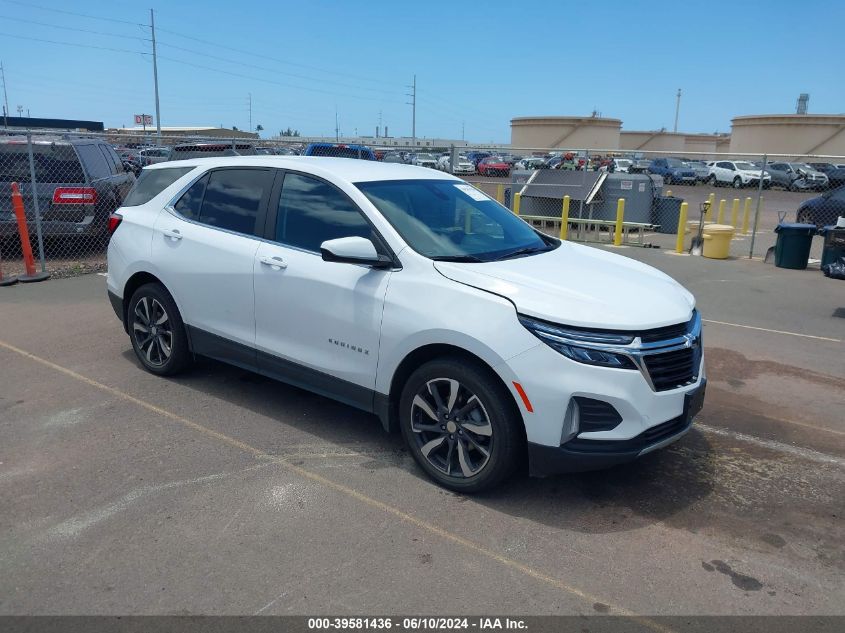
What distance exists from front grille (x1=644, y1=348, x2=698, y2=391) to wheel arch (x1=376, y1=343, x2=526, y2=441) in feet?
2.35

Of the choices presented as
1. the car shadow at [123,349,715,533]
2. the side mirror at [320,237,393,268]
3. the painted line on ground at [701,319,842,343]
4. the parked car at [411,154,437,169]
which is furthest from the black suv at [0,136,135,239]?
the parked car at [411,154,437,169]

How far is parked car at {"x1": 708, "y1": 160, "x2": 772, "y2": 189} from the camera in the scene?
38812 millimetres

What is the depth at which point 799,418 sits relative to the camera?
5312mm

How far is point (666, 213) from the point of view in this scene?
56.5 feet

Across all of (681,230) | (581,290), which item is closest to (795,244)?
(681,230)

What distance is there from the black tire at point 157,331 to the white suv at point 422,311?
0.02 meters

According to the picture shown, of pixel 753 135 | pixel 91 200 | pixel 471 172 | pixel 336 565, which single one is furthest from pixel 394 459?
pixel 753 135

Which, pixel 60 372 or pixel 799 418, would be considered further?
pixel 60 372

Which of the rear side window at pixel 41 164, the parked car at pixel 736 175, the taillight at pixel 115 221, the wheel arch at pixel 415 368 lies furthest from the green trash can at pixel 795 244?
the parked car at pixel 736 175

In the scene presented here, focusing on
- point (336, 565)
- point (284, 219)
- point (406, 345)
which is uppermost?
point (284, 219)

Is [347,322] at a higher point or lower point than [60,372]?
higher

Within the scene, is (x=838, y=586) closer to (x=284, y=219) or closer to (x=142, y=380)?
(x=284, y=219)

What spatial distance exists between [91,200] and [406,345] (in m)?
8.57

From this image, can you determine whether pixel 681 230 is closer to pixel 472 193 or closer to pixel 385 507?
pixel 472 193
